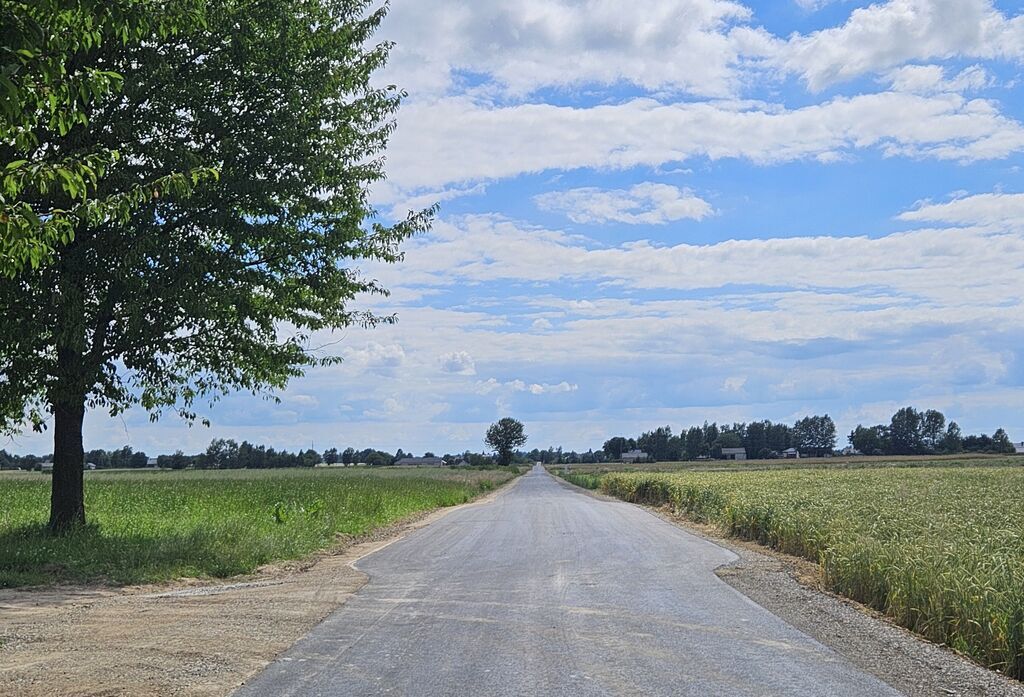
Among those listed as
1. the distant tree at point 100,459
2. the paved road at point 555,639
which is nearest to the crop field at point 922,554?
the paved road at point 555,639

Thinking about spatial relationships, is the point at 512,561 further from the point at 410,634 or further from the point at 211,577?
the point at 410,634

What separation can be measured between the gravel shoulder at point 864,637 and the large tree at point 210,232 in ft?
31.4

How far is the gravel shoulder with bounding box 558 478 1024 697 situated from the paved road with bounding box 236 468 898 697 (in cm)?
28

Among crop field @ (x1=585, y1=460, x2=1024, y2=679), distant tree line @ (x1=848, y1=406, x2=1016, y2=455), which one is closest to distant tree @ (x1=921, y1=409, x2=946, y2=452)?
distant tree line @ (x1=848, y1=406, x2=1016, y2=455)

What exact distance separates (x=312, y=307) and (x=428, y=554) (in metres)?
5.46

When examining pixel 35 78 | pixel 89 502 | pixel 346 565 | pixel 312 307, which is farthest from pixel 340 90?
pixel 89 502

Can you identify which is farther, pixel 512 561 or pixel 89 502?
pixel 89 502

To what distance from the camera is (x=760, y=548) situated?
64.2ft

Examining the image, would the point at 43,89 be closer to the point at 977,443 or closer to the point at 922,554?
the point at 922,554

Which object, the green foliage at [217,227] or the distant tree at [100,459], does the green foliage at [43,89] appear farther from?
the distant tree at [100,459]

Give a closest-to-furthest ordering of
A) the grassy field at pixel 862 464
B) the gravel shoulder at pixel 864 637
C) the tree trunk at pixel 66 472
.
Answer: the gravel shoulder at pixel 864 637
the tree trunk at pixel 66 472
the grassy field at pixel 862 464

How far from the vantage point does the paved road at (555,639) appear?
23.6 ft

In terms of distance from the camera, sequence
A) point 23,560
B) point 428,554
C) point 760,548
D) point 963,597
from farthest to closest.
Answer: point 760,548 → point 428,554 → point 23,560 → point 963,597

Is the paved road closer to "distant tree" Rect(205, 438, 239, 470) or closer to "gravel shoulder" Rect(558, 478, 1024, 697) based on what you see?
"gravel shoulder" Rect(558, 478, 1024, 697)
